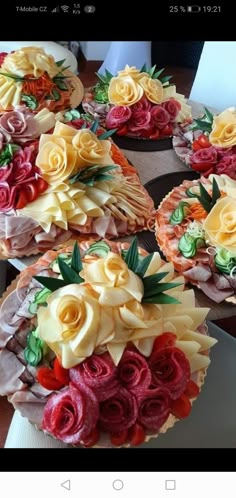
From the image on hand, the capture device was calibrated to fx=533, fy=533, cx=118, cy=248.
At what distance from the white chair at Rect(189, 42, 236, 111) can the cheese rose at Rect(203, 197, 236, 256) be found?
31.7 inches

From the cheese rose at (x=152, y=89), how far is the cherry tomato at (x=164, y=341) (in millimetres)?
840

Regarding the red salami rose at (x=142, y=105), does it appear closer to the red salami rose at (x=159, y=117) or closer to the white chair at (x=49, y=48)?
the red salami rose at (x=159, y=117)

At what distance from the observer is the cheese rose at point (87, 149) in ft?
3.59

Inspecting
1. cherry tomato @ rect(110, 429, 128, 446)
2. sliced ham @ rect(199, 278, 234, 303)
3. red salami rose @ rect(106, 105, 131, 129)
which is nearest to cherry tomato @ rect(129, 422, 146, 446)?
cherry tomato @ rect(110, 429, 128, 446)

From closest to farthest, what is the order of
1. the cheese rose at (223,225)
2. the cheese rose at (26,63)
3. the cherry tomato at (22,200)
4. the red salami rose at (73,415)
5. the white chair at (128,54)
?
the red salami rose at (73,415) → the cheese rose at (223,225) → the cherry tomato at (22,200) → the cheese rose at (26,63) → the white chair at (128,54)

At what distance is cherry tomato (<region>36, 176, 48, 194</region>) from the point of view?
1.09m

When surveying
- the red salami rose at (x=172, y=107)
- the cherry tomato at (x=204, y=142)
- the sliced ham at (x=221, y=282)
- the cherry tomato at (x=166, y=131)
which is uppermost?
the red salami rose at (x=172, y=107)

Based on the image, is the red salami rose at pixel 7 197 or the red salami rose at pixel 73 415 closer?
the red salami rose at pixel 73 415
